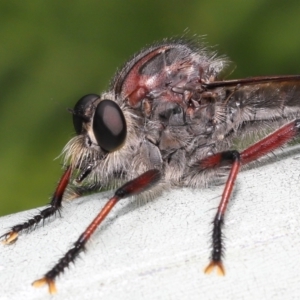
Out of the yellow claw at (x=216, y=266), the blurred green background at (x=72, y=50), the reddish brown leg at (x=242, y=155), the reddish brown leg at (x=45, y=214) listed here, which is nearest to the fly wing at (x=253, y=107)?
the reddish brown leg at (x=242, y=155)

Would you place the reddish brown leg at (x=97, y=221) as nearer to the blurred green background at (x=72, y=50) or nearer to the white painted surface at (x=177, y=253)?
the white painted surface at (x=177, y=253)

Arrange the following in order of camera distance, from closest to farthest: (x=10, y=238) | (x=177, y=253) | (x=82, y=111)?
(x=177, y=253) → (x=10, y=238) → (x=82, y=111)

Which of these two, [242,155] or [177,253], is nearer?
[177,253]

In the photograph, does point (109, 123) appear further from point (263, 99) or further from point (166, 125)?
point (263, 99)

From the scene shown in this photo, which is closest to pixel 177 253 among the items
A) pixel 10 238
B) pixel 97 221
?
pixel 97 221

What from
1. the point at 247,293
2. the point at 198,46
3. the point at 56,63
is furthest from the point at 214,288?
the point at 56,63

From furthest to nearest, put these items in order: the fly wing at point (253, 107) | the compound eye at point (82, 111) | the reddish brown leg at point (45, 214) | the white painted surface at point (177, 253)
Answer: the fly wing at point (253, 107) < the compound eye at point (82, 111) < the reddish brown leg at point (45, 214) < the white painted surface at point (177, 253)

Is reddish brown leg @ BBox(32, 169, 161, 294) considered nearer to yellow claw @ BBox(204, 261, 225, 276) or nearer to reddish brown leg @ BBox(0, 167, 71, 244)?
reddish brown leg @ BBox(0, 167, 71, 244)
